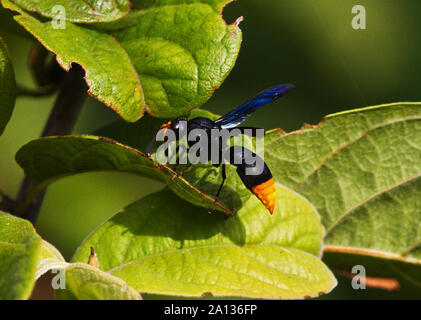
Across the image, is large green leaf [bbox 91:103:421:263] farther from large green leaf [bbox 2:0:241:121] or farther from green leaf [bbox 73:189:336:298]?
large green leaf [bbox 2:0:241:121]

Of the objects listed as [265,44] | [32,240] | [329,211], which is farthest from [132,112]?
[265,44]

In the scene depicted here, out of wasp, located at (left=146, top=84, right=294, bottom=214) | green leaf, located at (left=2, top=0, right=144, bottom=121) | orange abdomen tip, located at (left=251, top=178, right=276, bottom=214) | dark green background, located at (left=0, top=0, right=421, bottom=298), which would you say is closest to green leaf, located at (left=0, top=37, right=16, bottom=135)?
green leaf, located at (left=2, top=0, right=144, bottom=121)

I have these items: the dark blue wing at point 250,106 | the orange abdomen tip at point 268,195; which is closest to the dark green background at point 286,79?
the dark blue wing at point 250,106

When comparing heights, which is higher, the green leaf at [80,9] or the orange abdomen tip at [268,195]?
the green leaf at [80,9]

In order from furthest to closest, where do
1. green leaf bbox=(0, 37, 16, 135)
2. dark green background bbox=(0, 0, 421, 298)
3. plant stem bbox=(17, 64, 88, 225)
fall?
1. dark green background bbox=(0, 0, 421, 298)
2. plant stem bbox=(17, 64, 88, 225)
3. green leaf bbox=(0, 37, 16, 135)

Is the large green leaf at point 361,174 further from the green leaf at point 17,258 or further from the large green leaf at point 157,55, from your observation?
the green leaf at point 17,258

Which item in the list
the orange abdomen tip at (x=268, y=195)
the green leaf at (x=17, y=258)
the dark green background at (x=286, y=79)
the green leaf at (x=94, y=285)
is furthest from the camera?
the dark green background at (x=286, y=79)

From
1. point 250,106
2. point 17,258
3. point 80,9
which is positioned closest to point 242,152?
point 250,106
